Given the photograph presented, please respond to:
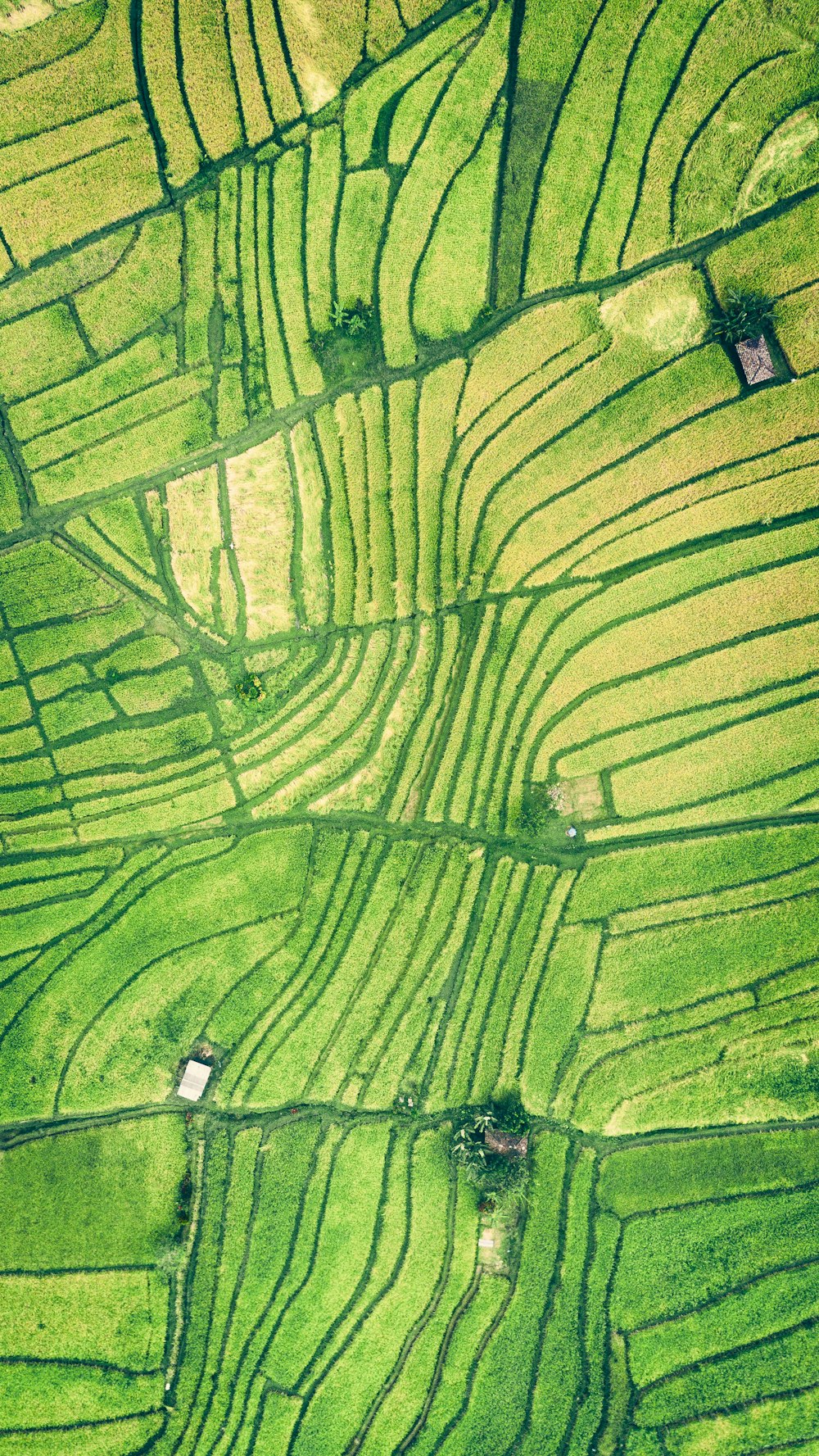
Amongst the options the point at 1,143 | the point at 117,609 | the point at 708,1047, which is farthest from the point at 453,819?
the point at 1,143

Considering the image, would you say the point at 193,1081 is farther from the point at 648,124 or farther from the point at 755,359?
the point at 648,124

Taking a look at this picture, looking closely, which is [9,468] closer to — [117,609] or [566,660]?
[117,609]

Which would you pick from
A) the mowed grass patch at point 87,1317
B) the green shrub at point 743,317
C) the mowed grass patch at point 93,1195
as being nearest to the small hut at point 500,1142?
the mowed grass patch at point 93,1195

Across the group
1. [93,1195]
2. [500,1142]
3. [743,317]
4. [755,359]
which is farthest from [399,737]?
[93,1195]

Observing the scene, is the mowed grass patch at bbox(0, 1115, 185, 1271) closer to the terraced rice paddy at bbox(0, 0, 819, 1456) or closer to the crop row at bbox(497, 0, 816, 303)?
the terraced rice paddy at bbox(0, 0, 819, 1456)

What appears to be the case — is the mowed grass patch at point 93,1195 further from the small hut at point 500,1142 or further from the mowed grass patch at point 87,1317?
the small hut at point 500,1142

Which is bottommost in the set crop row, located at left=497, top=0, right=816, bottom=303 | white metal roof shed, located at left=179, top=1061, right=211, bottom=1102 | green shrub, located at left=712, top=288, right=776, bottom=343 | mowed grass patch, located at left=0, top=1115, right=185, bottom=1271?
mowed grass patch, located at left=0, top=1115, right=185, bottom=1271

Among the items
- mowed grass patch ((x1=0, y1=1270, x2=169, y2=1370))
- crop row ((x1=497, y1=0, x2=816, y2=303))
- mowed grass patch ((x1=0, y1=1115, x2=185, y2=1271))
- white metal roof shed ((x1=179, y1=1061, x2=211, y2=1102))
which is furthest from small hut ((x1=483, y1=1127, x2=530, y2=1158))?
crop row ((x1=497, y1=0, x2=816, y2=303))
